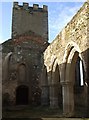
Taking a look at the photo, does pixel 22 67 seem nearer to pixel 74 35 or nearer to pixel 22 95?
pixel 22 95

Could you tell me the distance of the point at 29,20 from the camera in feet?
72.1

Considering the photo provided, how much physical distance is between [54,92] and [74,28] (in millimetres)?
5486

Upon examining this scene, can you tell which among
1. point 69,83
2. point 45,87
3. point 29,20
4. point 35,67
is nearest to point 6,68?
point 35,67

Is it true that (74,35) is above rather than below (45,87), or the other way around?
above

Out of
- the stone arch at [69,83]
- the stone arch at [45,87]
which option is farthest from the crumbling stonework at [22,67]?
the stone arch at [69,83]

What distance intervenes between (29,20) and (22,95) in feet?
24.3

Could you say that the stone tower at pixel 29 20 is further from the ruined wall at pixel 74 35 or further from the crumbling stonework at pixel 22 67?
the ruined wall at pixel 74 35

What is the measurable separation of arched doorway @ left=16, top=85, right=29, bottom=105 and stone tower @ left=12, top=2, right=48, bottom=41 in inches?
199

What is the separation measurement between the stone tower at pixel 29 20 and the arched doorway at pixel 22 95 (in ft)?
16.6

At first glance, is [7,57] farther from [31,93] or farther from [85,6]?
[85,6]

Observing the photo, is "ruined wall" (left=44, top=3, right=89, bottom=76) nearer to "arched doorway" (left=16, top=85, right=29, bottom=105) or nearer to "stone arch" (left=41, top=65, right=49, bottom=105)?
"stone arch" (left=41, top=65, right=49, bottom=105)

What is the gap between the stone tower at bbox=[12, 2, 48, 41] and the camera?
70.4 feet

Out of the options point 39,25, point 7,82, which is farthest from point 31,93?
point 39,25

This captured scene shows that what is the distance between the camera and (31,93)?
63.3ft
